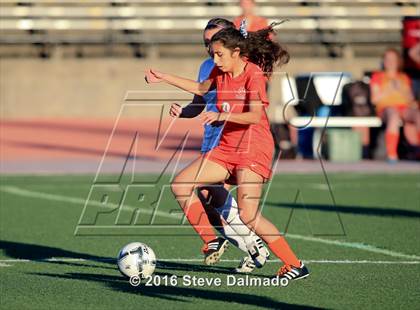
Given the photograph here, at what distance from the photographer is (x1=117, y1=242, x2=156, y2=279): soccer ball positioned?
7.43 metres

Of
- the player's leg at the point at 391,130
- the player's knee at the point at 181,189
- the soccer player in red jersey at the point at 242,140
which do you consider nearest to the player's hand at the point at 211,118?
the soccer player in red jersey at the point at 242,140

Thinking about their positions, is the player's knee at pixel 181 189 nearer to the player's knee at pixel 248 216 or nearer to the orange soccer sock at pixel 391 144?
the player's knee at pixel 248 216

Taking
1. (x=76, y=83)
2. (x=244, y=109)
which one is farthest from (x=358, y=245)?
(x=76, y=83)

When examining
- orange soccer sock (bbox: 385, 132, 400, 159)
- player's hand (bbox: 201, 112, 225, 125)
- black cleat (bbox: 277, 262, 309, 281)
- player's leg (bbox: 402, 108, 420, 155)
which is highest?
player's leg (bbox: 402, 108, 420, 155)

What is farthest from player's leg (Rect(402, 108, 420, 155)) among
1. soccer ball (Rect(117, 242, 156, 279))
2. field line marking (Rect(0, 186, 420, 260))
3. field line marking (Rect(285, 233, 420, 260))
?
soccer ball (Rect(117, 242, 156, 279))

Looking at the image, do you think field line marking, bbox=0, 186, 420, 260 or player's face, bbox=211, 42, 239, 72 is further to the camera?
field line marking, bbox=0, 186, 420, 260

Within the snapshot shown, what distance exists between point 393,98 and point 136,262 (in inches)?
441

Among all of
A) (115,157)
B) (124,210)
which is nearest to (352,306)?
(124,210)

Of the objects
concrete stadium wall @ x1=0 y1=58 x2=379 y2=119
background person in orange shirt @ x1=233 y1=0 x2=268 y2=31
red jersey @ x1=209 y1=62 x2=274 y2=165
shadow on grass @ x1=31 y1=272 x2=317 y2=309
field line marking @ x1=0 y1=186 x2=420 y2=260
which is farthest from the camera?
concrete stadium wall @ x1=0 y1=58 x2=379 y2=119

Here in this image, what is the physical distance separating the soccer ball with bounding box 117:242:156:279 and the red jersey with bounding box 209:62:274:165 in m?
0.90

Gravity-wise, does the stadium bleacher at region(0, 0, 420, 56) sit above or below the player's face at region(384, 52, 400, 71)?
above

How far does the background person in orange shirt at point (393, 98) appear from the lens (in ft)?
58.1

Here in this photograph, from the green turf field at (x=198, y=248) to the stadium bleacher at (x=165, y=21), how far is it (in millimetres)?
13448

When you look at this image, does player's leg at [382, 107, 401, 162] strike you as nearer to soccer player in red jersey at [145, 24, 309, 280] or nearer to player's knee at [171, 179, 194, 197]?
soccer player in red jersey at [145, 24, 309, 280]
